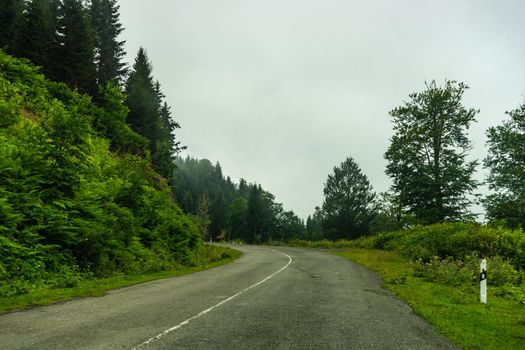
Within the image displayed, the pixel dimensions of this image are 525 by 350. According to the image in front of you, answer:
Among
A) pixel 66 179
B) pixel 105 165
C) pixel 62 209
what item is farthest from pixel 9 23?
pixel 62 209

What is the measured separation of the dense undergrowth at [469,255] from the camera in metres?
14.7

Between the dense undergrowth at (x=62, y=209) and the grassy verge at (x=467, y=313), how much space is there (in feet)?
34.1

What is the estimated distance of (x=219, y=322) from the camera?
23.5 feet

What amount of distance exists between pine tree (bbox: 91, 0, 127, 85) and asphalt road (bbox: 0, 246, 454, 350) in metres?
40.8

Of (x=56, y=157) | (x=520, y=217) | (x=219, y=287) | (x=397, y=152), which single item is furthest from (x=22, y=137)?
(x=520, y=217)

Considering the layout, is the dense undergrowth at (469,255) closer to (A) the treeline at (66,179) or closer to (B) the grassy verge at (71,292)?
(B) the grassy verge at (71,292)

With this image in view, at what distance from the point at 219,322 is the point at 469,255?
17.0 m

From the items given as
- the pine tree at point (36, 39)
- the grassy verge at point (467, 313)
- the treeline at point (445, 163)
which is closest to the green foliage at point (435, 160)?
the treeline at point (445, 163)

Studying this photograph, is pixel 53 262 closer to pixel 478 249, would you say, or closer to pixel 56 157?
pixel 56 157

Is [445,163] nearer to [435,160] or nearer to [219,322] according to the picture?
[435,160]

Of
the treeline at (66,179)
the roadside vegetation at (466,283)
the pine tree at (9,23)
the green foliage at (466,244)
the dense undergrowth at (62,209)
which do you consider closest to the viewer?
the roadside vegetation at (466,283)

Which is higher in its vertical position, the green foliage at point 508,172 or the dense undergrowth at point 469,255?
the green foliage at point 508,172

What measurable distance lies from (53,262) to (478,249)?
20.2 m

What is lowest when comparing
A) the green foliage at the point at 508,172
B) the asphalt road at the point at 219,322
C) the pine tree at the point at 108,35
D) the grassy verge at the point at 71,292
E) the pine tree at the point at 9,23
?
the grassy verge at the point at 71,292
